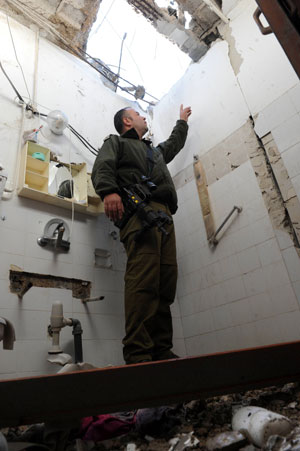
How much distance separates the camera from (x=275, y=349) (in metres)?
1.00

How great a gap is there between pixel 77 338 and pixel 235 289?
1121 mm

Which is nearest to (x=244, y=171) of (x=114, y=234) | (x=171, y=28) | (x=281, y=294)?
(x=281, y=294)

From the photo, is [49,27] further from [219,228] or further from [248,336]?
[248,336]

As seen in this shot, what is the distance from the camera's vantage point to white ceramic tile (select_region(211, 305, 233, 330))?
7.33 ft

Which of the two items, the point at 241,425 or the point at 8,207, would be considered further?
the point at 8,207

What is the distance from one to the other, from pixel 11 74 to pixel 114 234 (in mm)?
1683

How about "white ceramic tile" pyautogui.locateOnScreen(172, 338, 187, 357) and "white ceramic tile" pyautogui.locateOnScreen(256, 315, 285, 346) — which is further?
"white ceramic tile" pyautogui.locateOnScreen(172, 338, 187, 357)

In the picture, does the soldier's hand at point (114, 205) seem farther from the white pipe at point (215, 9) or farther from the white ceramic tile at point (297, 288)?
the white pipe at point (215, 9)

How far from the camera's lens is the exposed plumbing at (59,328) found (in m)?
1.85

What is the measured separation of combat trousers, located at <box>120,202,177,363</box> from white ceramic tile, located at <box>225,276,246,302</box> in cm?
47

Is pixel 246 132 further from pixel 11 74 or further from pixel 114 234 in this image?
pixel 11 74

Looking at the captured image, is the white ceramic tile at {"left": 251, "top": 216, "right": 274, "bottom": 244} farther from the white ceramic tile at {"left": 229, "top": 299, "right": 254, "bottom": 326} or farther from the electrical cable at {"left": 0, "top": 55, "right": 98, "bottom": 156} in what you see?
the electrical cable at {"left": 0, "top": 55, "right": 98, "bottom": 156}

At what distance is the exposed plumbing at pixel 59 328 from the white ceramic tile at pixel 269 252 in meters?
1.28

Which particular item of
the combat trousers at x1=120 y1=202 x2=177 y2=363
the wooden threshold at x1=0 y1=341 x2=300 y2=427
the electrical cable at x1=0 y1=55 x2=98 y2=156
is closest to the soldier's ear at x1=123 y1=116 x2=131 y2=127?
the electrical cable at x1=0 y1=55 x2=98 y2=156
